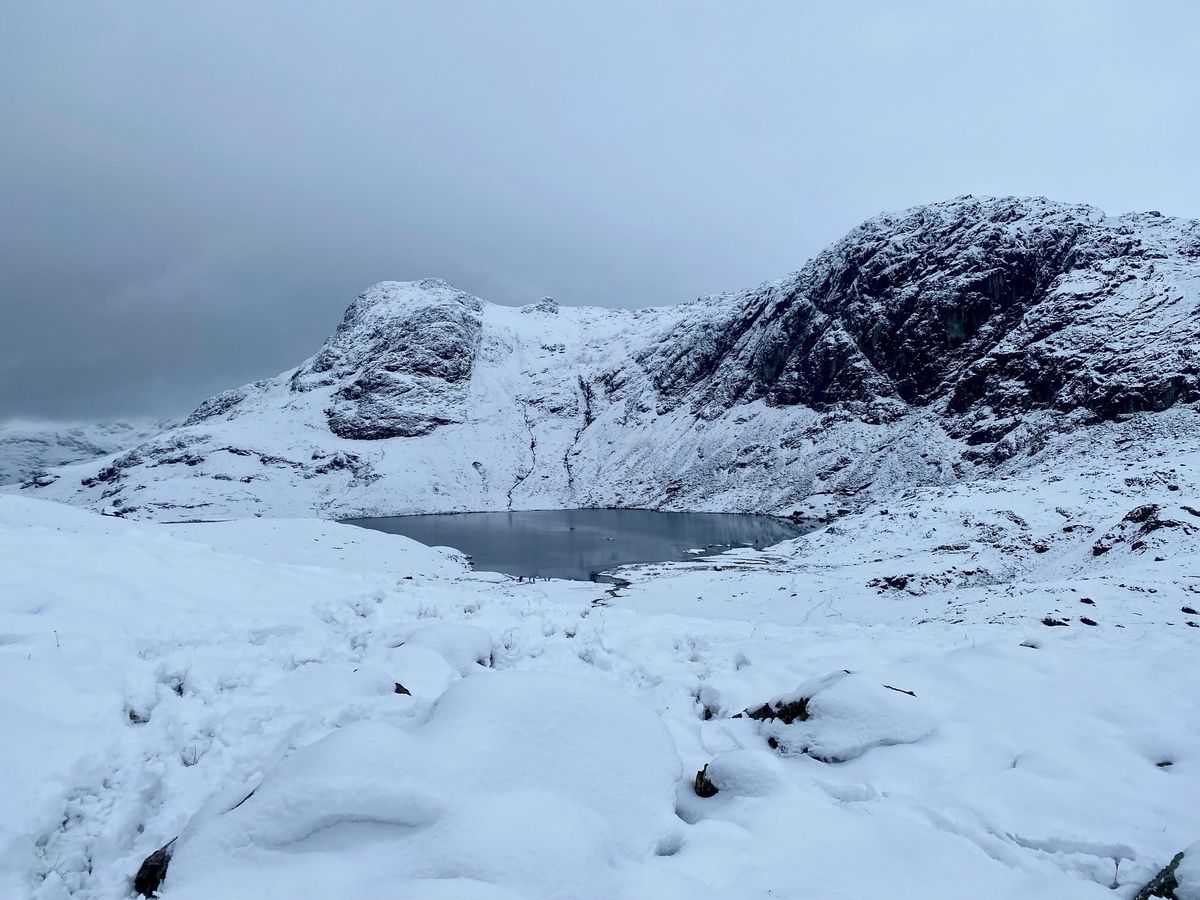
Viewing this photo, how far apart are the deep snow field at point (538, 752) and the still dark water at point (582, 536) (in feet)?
107

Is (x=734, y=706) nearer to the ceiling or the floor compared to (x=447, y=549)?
nearer to the ceiling

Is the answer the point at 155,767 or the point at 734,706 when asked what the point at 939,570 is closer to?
the point at 734,706

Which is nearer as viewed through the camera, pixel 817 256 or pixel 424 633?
pixel 424 633

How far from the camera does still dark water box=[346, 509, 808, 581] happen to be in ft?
156

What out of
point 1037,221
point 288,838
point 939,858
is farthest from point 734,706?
point 1037,221

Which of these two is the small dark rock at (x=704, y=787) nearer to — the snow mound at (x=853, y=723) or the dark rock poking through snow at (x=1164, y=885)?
the snow mound at (x=853, y=723)

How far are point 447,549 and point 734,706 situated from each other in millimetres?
44169

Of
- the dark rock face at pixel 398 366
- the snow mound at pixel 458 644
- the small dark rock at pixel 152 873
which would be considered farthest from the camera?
the dark rock face at pixel 398 366

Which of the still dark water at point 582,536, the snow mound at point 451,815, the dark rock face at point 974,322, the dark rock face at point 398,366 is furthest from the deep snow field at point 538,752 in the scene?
the dark rock face at point 398,366

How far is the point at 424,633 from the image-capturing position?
789 cm

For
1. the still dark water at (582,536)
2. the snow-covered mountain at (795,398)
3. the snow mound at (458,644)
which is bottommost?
the still dark water at (582,536)

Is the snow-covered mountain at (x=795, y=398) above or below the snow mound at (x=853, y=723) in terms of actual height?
above

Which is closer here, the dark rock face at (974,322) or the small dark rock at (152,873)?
the small dark rock at (152,873)

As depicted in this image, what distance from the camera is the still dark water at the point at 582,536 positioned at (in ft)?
156
